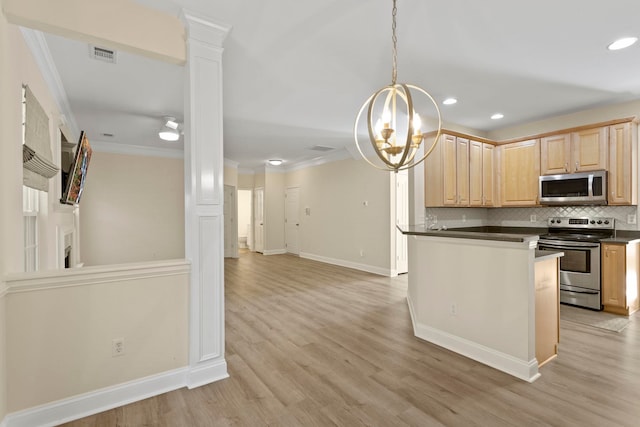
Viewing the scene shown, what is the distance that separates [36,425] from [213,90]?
2.46 metres

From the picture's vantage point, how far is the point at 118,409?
207cm

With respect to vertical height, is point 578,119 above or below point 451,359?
above

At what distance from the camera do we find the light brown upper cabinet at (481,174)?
4762 mm

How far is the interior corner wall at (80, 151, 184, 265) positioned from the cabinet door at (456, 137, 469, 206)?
558 cm

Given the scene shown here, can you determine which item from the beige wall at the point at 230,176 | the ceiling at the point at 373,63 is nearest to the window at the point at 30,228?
the ceiling at the point at 373,63

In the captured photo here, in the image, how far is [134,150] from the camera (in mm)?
6352

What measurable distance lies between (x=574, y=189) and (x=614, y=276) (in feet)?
4.00

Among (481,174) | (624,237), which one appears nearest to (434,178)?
(481,174)

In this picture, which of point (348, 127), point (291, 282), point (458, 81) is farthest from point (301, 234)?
point (458, 81)

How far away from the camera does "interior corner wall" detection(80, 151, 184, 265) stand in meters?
5.98

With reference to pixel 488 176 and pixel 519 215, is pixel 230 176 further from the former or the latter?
pixel 519 215

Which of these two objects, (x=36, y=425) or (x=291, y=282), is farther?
(x=291, y=282)

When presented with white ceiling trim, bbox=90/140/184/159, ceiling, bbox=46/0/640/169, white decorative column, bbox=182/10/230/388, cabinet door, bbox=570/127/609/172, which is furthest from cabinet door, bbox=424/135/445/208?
white ceiling trim, bbox=90/140/184/159

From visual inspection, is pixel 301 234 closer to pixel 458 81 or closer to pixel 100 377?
pixel 458 81
